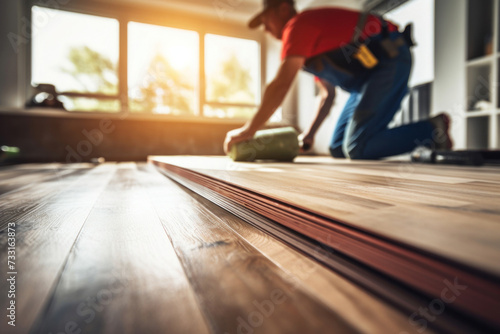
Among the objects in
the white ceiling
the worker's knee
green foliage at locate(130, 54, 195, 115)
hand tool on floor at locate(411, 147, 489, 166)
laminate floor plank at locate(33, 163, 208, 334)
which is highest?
the white ceiling

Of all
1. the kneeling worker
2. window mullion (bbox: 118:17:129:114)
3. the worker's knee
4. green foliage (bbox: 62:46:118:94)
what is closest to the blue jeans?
the kneeling worker

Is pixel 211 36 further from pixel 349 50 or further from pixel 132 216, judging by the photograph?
pixel 132 216

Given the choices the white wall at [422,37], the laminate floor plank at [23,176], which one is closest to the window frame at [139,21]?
the laminate floor plank at [23,176]

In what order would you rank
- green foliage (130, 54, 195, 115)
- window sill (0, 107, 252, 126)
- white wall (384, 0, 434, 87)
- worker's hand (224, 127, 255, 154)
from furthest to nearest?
green foliage (130, 54, 195, 115) < window sill (0, 107, 252, 126) < white wall (384, 0, 434, 87) < worker's hand (224, 127, 255, 154)

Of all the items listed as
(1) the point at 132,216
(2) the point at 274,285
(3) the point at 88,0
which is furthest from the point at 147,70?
(2) the point at 274,285

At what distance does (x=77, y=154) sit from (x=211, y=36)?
298 cm

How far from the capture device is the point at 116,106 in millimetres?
4609

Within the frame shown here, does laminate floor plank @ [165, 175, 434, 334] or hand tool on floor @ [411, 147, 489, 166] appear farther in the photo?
hand tool on floor @ [411, 147, 489, 166]

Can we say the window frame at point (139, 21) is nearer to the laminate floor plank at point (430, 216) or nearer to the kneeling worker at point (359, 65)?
the kneeling worker at point (359, 65)

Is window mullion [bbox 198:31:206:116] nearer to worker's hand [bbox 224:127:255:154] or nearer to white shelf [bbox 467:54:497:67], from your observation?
worker's hand [bbox 224:127:255:154]

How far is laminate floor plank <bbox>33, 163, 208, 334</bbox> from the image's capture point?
258mm

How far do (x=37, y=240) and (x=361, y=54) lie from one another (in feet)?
6.41

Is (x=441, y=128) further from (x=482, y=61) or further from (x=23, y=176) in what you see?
(x=23, y=176)

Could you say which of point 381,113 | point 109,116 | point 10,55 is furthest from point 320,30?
point 10,55
